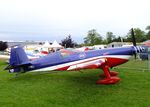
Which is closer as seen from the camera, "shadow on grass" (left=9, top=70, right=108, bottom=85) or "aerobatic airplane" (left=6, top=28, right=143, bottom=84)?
→ "aerobatic airplane" (left=6, top=28, right=143, bottom=84)

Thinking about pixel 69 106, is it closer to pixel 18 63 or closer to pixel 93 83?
pixel 93 83

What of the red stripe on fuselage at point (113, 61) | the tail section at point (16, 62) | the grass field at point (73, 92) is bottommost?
the grass field at point (73, 92)

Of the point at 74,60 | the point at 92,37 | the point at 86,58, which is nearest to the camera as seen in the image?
the point at 86,58

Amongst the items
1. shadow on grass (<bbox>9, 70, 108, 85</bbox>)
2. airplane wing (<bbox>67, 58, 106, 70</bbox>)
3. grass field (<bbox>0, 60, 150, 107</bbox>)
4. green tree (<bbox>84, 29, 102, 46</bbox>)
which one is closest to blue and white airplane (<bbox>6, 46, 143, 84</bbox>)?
airplane wing (<bbox>67, 58, 106, 70</bbox>)

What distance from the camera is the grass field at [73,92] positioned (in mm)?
8039

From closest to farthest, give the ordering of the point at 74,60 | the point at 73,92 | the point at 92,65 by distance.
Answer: the point at 73,92
the point at 92,65
the point at 74,60

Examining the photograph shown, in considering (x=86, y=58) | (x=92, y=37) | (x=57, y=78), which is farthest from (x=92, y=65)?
(x=92, y=37)

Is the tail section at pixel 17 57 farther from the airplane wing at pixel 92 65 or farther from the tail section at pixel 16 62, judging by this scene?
the airplane wing at pixel 92 65

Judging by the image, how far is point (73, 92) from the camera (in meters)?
9.44

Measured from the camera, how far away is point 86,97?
8633mm

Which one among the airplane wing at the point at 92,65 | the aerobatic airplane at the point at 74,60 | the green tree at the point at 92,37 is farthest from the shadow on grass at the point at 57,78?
the green tree at the point at 92,37

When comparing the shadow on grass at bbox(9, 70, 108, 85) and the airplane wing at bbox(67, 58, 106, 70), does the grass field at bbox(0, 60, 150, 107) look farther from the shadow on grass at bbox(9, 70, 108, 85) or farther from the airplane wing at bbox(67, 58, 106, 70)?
the airplane wing at bbox(67, 58, 106, 70)

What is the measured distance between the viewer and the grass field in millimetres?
8039

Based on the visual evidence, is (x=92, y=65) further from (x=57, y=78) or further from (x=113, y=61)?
(x=57, y=78)
